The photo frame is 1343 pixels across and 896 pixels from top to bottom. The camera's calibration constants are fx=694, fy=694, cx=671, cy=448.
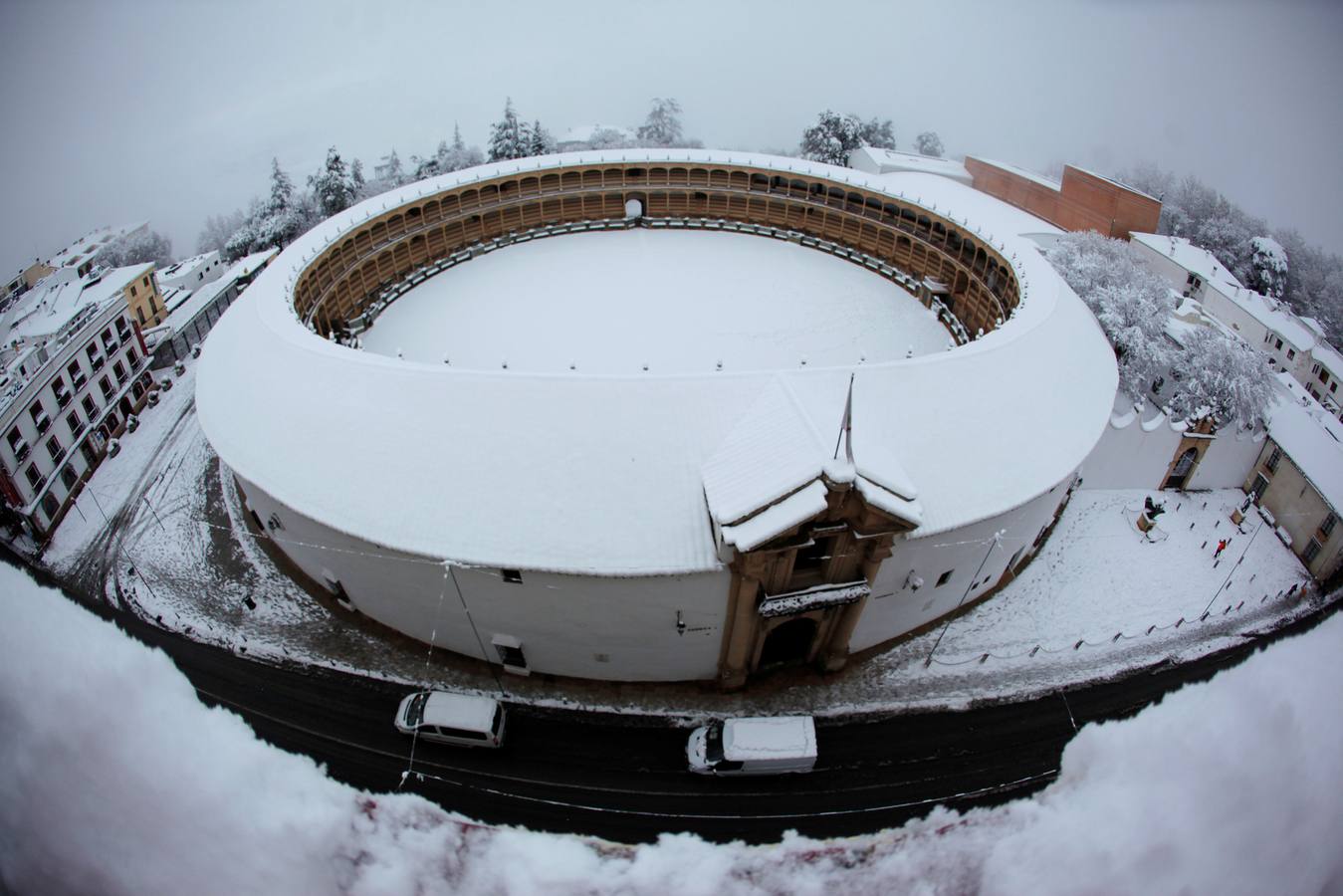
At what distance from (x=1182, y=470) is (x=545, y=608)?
31579mm

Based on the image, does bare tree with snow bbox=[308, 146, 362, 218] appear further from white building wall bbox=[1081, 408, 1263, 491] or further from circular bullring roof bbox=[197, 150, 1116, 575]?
white building wall bbox=[1081, 408, 1263, 491]

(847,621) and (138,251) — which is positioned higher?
(847,621)

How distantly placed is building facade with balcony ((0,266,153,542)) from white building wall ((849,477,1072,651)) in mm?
34207

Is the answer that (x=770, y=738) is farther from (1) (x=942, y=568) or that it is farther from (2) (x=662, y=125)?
(2) (x=662, y=125)

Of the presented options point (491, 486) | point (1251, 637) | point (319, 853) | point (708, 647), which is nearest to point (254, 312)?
point (491, 486)

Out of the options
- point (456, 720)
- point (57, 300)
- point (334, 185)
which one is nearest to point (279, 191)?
point (334, 185)

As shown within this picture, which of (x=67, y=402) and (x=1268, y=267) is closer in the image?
(x=67, y=402)

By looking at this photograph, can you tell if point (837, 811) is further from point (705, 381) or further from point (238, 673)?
point (238, 673)

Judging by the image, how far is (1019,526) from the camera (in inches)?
1029

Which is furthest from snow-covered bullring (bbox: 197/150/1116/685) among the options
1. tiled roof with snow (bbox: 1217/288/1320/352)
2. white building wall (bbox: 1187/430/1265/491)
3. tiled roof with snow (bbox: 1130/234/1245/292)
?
tiled roof with snow (bbox: 1130/234/1245/292)

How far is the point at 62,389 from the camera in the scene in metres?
32.0

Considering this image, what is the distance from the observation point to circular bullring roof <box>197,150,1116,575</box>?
20922 millimetres

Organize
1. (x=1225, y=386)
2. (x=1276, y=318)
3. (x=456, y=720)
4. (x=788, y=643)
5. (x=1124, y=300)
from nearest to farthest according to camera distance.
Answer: (x=456, y=720)
(x=788, y=643)
(x=1225, y=386)
(x=1124, y=300)
(x=1276, y=318)

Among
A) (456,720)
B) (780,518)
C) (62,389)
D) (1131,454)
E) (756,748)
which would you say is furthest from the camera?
(1131,454)
